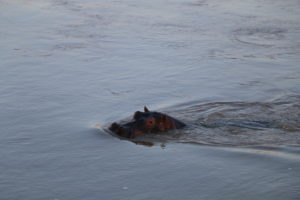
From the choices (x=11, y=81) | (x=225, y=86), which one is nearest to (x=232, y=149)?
(x=225, y=86)

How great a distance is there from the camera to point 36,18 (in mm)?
13570

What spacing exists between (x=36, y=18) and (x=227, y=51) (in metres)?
5.04

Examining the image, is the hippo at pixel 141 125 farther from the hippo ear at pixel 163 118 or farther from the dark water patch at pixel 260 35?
the dark water patch at pixel 260 35

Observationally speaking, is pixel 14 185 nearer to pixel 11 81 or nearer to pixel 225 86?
pixel 11 81

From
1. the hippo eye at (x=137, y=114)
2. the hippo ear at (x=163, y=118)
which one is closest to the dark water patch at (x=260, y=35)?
the hippo ear at (x=163, y=118)

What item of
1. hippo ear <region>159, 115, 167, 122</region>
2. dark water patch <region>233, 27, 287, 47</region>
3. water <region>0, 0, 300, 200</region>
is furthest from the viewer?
dark water patch <region>233, 27, 287, 47</region>

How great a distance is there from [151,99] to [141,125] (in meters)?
1.55

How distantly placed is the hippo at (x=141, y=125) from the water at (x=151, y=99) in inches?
4.1

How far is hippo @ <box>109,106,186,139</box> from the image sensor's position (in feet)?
21.2

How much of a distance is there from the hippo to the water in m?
0.10

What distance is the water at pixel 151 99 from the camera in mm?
5211

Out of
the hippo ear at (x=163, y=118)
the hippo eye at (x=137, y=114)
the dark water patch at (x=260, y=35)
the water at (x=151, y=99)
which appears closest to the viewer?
the water at (x=151, y=99)

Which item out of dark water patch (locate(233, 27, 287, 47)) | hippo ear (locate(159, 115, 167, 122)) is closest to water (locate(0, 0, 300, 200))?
dark water patch (locate(233, 27, 287, 47))

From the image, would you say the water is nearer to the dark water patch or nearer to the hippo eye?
the dark water patch
